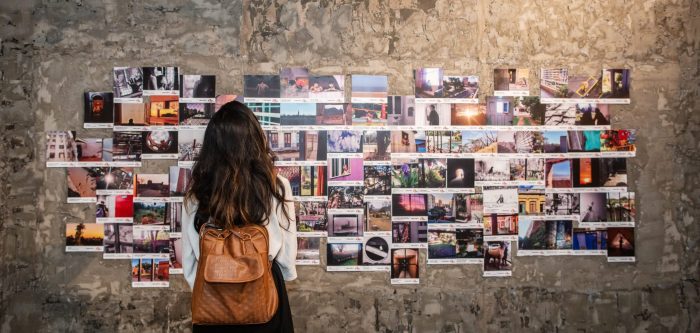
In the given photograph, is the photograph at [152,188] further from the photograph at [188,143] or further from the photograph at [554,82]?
the photograph at [554,82]

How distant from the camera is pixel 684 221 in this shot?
3135mm

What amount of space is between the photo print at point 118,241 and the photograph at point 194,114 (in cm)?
75

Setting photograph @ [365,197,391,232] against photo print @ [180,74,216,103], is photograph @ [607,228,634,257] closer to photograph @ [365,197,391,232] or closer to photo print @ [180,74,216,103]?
photograph @ [365,197,391,232]

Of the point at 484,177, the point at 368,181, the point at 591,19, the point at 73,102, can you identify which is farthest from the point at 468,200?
the point at 73,102

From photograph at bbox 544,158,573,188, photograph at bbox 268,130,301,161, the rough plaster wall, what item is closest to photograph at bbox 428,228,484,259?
the rough plaster wall

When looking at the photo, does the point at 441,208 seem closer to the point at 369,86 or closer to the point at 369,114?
the point at 369,114

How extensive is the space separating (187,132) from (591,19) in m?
2.68

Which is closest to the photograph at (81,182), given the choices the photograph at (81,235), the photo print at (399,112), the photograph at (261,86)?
the photograph at (81,235)

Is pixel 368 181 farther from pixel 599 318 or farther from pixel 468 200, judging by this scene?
pixel 599 318

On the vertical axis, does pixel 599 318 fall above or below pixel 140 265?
below

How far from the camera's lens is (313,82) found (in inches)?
119

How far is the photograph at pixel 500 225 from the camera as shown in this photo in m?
3.07

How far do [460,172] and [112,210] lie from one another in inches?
86.6

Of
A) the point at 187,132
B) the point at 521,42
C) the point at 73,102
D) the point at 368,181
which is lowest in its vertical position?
the point at 368,181
